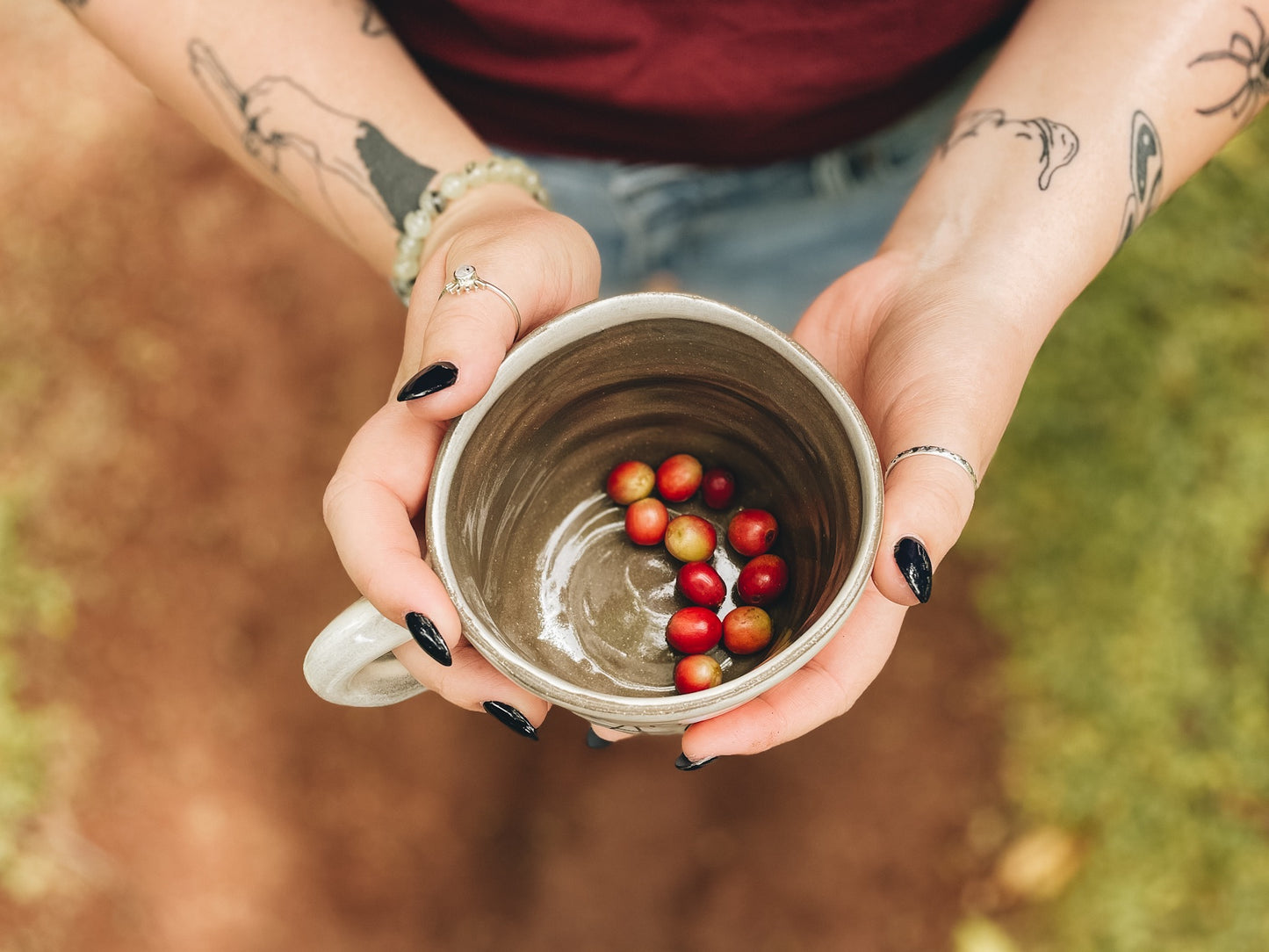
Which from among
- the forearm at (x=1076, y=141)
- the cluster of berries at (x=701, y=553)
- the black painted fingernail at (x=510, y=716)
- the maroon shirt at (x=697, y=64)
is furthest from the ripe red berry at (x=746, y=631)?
the maroon shirt at (x=697, y=64)

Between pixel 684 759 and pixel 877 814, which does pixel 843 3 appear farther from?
pixel 877 814

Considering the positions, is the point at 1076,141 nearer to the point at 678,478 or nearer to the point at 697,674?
the point at 678,478

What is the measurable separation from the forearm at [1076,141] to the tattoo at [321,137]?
99 cm

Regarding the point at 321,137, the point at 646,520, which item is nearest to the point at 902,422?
the point at 646,520

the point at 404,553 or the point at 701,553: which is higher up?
the point at 404,553

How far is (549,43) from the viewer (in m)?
1.78

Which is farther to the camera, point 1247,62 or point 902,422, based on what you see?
point 1247,62

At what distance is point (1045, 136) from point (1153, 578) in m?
1.91

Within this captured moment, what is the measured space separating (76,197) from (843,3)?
3.41 m

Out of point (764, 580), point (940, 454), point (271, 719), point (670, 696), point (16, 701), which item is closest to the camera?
point (670, 696)

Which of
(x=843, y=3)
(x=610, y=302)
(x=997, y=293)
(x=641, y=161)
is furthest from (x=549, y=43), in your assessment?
(x=997, y=293)

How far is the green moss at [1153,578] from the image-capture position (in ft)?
9.39

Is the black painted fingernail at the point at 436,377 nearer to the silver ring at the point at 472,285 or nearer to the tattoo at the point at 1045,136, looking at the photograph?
the silver ring at the point at 472,285

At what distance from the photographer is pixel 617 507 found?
170cm
